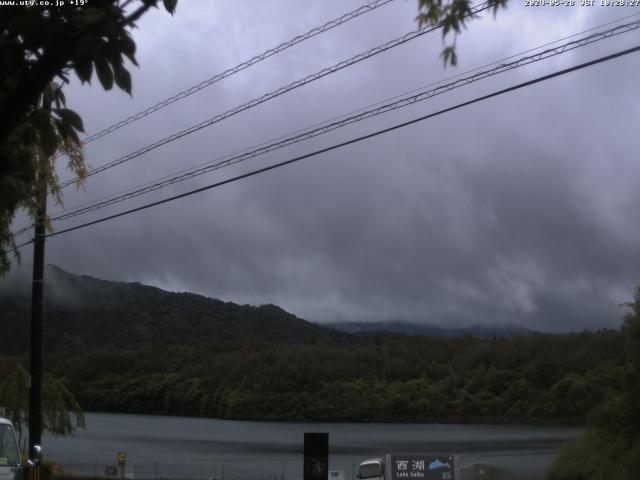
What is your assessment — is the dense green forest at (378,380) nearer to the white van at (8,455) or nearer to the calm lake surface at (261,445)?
the calm lake surface at (261,445)

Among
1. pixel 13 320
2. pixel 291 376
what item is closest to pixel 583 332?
pixel 291 376

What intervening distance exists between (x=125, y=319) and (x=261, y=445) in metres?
15.3

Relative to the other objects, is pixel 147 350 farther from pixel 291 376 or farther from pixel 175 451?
pixel 291 376

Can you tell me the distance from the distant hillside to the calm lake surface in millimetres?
7538

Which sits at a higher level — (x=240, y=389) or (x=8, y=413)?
(x=240, y=389)

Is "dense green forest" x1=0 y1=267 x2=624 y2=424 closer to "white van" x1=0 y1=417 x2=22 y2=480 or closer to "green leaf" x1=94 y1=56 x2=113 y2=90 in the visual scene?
"white van" x1=0 y1=417 x2=22 y2=480

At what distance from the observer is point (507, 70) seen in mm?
12109

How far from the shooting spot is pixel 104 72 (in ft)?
14.1

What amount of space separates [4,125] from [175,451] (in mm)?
68004

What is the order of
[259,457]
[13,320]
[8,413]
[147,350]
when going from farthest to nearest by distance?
1. [147,350]
2. [259,457]
3. [13,320]
4. [8,413]

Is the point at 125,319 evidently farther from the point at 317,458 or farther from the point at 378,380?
the point at 317,458

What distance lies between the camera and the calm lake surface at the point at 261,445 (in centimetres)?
4906

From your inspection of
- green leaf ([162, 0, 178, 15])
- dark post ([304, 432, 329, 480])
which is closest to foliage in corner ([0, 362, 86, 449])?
dark post ([304, 432, 329, 480])

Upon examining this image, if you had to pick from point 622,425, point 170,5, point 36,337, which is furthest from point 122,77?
point 622,425
